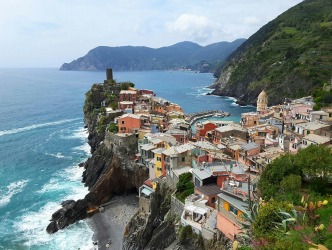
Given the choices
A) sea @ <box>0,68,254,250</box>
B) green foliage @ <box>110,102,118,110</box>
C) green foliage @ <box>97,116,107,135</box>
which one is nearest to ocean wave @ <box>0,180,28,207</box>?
sea @ <box>0,68,254,250</box>

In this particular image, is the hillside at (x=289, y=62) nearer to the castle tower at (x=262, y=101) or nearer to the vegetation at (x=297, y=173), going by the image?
the castle tower at (x=262, y=101)

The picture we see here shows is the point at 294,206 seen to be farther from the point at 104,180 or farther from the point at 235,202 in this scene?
the point at 104,180

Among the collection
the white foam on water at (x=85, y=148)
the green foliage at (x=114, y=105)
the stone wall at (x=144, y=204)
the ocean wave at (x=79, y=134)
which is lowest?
the white foam on water at (x=85, y=148)

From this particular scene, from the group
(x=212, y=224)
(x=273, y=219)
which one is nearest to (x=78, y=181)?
(x=212, y=224)

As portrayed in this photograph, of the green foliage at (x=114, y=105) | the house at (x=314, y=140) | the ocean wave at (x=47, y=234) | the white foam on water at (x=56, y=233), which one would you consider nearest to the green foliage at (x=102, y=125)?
the green foliage at (x=114, y=105)

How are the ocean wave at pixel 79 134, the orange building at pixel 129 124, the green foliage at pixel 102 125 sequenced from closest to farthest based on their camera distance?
the orange building at pixel 129 124 → the green foliage at pixel 102 125 → the ocean wave at pixel 79 134

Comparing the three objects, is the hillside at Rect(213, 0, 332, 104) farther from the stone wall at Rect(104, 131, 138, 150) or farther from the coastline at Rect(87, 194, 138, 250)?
the coastline at Rect(87, 194, 138, 250)
